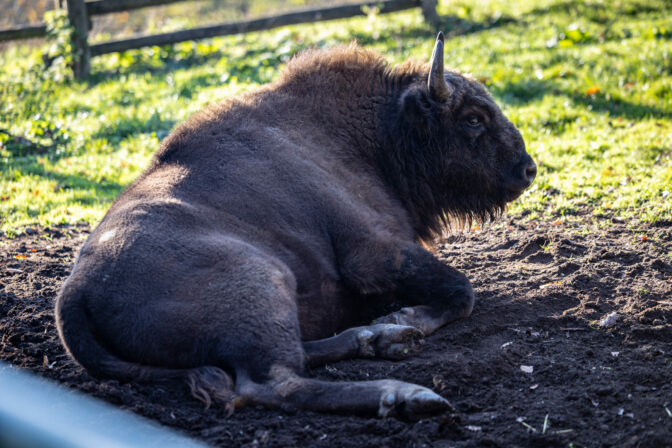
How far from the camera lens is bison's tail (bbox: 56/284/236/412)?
10.8 ft

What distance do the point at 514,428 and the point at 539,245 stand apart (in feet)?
8.98

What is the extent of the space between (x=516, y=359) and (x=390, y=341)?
687mm

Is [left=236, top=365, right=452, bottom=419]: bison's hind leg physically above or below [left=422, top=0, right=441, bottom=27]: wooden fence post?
below

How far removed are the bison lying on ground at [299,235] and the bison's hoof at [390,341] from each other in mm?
11

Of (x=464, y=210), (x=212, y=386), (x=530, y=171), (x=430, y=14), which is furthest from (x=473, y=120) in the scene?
(x=430, y=14)

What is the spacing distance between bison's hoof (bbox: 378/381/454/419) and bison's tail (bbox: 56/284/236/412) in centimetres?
73

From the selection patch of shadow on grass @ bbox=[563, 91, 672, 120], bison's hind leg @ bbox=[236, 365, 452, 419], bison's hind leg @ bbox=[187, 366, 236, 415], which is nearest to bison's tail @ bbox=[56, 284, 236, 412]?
bison's hind leg @ bbox=[187, 366, 236, 415]

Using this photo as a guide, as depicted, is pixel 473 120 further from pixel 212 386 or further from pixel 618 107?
pixel 618 107

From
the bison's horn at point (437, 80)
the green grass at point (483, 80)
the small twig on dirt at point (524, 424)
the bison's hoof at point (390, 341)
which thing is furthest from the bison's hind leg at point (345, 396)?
the green grass at point (483, 80)

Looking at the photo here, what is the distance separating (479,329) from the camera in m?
4.20

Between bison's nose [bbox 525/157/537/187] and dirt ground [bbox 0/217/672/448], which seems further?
bison's nose [bbox 525/157/537/187]

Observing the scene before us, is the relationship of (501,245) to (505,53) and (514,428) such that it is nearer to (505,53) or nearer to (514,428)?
(514,428)

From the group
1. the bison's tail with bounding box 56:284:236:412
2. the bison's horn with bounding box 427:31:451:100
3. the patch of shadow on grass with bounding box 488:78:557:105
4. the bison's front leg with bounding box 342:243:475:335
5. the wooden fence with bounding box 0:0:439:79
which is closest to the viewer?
the bison's tail with bounding box 56:284:236:412

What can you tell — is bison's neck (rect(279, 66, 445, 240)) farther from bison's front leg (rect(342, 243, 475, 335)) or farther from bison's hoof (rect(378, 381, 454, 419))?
bison's hoof (rect(378, 381, 454, 419))
